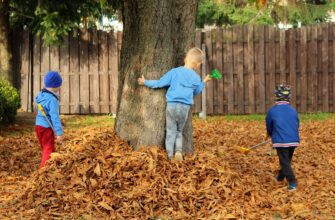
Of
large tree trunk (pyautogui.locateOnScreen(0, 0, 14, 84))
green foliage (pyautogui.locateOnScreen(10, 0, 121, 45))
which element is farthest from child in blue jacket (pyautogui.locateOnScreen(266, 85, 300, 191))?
large tree trunk (pyautogui.locateOnScreen(0, 0, 14, 84))

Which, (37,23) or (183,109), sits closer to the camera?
(183,109)

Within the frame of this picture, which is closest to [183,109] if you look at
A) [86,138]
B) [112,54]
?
[86,138]

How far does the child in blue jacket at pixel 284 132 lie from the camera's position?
6.65 m

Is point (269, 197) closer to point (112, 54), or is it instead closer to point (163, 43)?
point (163, 43)

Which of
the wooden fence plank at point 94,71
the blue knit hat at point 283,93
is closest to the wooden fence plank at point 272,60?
the wooden fence plank at point 94,71

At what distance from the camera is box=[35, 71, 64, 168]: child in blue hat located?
6.78m

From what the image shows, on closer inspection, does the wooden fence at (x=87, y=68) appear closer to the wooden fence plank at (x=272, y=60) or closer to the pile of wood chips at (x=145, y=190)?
the wooden fence plank at (x=272, y=60)

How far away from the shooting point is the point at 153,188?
219 inches

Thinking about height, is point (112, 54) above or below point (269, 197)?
above

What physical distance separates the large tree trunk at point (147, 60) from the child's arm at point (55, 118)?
34.8 inches

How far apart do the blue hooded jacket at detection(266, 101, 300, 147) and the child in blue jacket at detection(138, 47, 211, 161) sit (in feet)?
4.20

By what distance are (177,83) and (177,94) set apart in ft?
0.42

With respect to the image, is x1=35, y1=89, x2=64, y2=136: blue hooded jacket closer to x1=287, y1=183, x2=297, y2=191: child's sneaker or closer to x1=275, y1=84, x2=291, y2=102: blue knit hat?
x1=275, y1=84, x2=291, y2=102: blue knit hat

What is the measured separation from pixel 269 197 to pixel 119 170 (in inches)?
66.9
